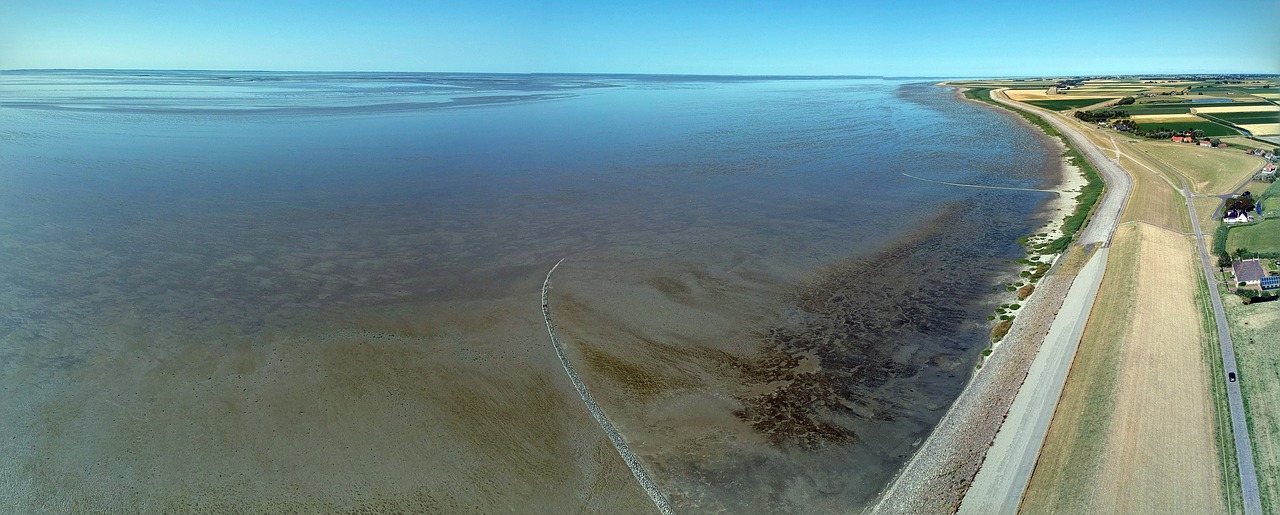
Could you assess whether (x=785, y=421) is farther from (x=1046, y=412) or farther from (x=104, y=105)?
(x=104, y=105)

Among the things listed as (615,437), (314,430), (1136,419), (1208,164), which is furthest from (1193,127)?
(314,430)

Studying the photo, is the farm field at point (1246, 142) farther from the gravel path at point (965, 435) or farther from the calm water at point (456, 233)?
the gravel path at point (965, 435)

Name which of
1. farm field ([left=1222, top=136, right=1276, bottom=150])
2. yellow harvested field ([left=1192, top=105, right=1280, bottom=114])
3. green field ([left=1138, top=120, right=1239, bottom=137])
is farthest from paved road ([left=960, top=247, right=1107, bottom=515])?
yellow harvested field ([left=1192, top=105, right=1280, bottom=114])

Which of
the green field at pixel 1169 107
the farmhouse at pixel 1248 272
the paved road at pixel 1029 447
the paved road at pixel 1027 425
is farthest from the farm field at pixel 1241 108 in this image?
the paved road at pixel 1027 425

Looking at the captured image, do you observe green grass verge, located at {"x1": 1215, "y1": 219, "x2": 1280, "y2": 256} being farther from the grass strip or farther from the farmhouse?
the grass strip

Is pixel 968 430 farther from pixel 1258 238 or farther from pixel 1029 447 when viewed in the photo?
pixel 1258 238

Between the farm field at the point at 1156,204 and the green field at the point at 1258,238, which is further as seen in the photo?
the farm field at the point at 1156,204
